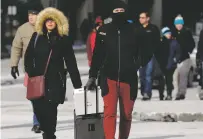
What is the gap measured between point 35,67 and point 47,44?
0.30 m

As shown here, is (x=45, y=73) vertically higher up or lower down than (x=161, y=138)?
higher up

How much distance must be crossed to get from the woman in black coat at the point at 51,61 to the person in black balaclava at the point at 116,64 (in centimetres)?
36

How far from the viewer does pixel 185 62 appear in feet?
55.3

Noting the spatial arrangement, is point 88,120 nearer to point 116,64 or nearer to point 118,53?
point 116,64

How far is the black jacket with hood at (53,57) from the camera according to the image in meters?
9.29

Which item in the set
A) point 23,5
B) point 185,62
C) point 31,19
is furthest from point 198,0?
point 31,19

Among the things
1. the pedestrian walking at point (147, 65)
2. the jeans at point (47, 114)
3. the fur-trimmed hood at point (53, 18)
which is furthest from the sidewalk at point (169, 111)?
the fur-trimmed hood at point (53, 18)

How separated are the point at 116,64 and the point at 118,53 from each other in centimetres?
13

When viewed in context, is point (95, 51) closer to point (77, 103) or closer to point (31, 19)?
point (77, 103)

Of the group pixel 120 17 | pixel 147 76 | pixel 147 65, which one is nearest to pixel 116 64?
pixel 120 17

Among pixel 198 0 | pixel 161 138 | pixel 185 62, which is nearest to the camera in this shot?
pixel 161 138

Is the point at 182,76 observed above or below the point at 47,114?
below

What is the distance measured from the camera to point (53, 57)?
30.5 feet

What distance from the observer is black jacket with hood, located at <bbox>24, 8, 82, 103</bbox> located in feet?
30.5
